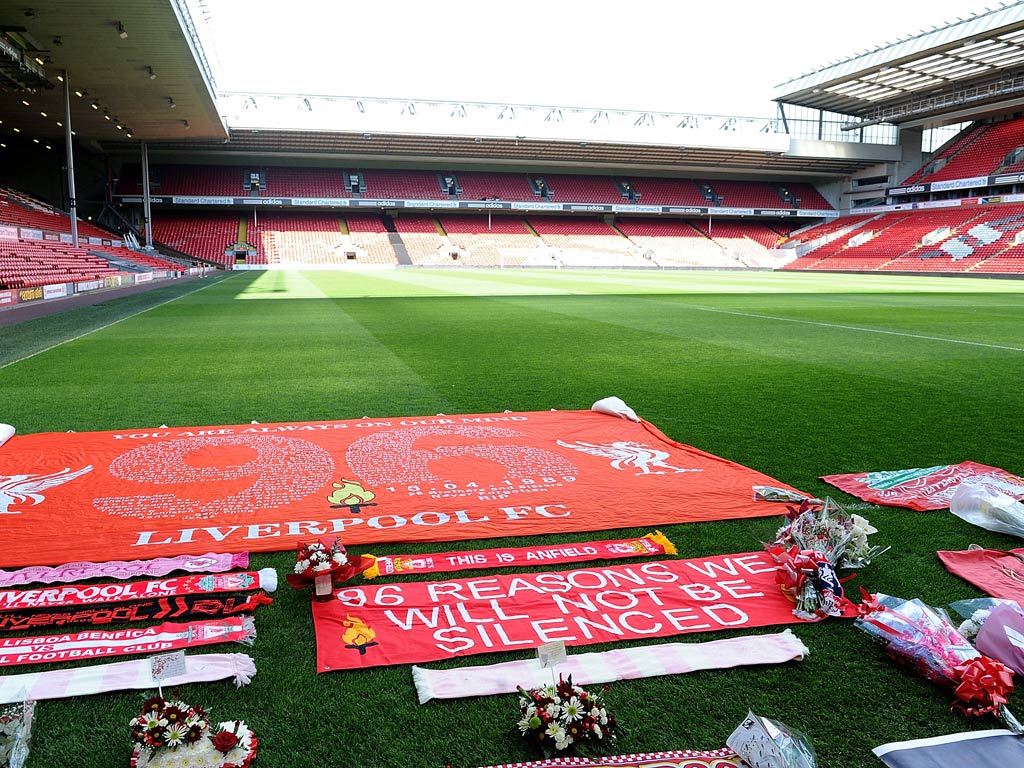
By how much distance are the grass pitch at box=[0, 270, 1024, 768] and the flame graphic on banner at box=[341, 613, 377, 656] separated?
0.14 metres

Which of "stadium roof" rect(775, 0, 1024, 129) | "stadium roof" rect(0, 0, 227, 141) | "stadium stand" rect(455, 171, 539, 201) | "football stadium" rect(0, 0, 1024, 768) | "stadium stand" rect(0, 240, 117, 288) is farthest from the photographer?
"stadium stand" rect(455, 171, 539, 201)

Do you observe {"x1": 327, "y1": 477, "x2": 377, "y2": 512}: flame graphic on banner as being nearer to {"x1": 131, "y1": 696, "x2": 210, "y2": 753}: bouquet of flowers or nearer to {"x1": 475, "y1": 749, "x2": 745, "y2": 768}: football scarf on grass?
{"x1": 131, "y1": 696, "x2": 210, "y2": 753}: bouquet of flowers

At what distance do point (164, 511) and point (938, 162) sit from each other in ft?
211

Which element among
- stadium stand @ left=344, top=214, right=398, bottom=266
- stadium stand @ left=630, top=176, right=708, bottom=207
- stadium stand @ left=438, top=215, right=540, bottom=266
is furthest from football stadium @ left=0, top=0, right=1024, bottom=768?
stadium stand @ left=630, top=176, right=708, bottom=207

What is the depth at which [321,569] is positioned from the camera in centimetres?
316

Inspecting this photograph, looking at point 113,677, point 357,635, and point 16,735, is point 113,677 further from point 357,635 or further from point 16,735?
point 357,635

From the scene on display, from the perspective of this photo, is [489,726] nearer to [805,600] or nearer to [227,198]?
[805,600]

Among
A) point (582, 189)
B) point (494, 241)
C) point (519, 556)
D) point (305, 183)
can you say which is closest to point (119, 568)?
point (519, 556)

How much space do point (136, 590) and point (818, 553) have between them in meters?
2.95

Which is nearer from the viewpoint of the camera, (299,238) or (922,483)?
(922,483)

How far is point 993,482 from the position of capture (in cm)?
460

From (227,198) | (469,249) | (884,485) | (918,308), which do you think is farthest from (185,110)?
(884,485)

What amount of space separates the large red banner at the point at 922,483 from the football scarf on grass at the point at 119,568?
3.51 m

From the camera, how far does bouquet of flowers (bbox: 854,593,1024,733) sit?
8.10ft
